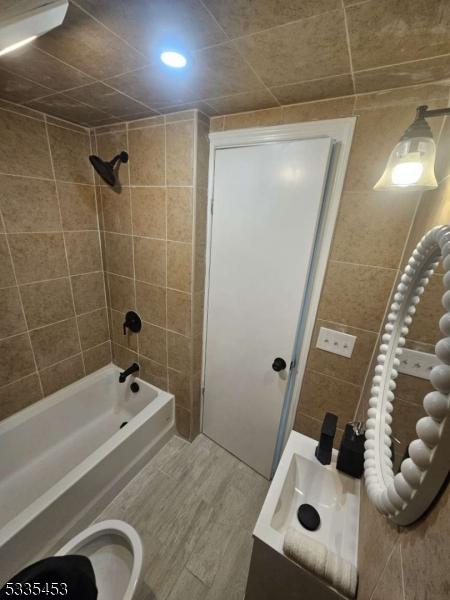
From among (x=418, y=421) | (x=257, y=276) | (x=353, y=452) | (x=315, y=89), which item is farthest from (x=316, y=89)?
(x=353, y=452)

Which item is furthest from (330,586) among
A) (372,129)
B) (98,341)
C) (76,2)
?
(98,341)

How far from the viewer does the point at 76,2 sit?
592 mm

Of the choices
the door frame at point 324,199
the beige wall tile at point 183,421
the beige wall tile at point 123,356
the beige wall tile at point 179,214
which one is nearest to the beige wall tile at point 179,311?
the door frame at point 324,199

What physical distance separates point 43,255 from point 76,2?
1294 mm

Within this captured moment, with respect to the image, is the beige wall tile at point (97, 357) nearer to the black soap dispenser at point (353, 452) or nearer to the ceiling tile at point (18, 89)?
the ceiling tile at point (18, 89)

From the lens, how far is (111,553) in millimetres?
1014

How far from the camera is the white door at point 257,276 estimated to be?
110 centimetres

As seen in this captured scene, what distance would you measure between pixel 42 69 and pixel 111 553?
201cm

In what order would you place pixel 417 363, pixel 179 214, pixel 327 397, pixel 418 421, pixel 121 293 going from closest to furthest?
pixel 418 421, pixel 417 363, pixel 327 397, pixel 179 214, pixel 121 293

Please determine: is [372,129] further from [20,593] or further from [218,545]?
[218,545]

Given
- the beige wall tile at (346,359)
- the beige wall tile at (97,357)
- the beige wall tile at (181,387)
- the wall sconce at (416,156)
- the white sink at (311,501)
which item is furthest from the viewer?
the beige wall tile at (97,357)

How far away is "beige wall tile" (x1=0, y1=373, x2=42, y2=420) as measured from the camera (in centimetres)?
146

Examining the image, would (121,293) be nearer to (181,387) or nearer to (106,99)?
(181,387)

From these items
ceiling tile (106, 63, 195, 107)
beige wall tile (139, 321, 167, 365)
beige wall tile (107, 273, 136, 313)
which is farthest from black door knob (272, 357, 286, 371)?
ceiling tile (106, 63, 195, 107)
